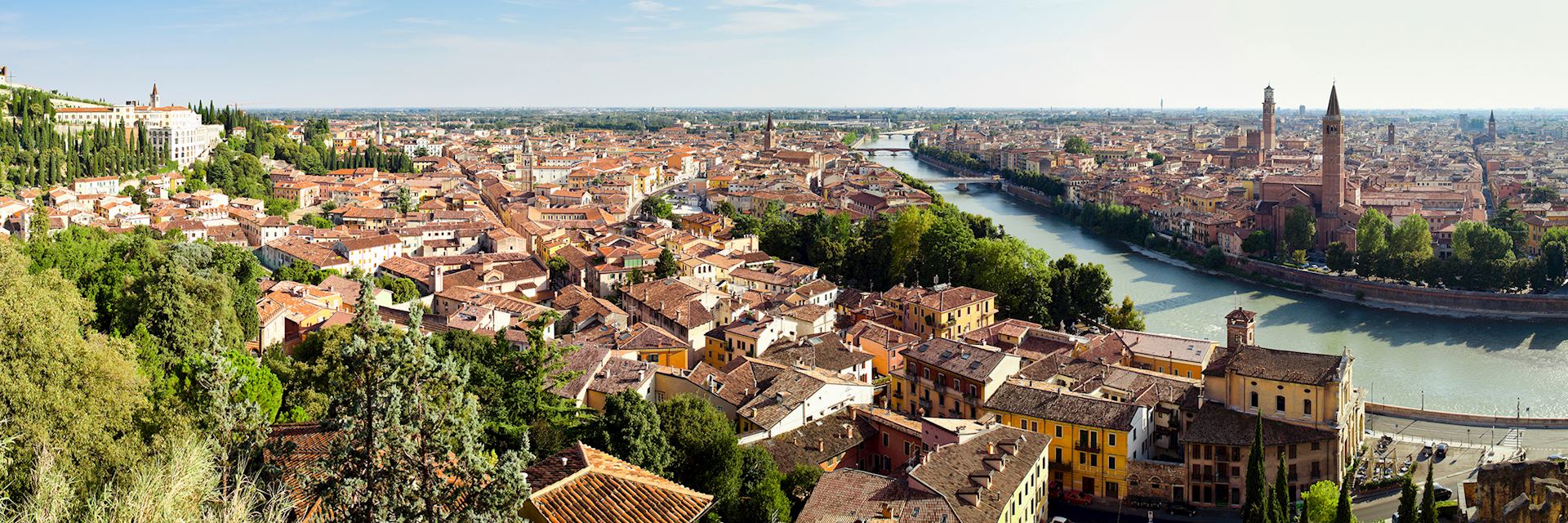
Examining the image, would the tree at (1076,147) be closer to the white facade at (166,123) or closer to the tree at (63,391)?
the white facade at (166,123)

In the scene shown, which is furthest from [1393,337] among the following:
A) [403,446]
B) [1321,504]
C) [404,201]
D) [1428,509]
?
[404,201]

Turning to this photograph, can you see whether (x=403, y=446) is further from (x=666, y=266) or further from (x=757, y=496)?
(x=666, y=266)

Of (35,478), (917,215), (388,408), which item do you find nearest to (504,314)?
(917,215)

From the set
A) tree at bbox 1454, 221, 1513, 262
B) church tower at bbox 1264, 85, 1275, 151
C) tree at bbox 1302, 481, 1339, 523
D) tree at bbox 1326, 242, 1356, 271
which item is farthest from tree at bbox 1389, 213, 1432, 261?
church tower at bbox 1264, 85, 1275, 151

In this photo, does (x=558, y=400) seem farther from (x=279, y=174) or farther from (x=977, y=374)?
(x=279, y=174)

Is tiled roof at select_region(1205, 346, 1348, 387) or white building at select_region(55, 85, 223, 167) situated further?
white building at select_region(55, 85, 223, 167)

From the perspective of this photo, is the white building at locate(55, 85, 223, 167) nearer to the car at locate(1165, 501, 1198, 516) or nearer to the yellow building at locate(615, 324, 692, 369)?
the yellow building at locate(615, 324, 692, 369)
